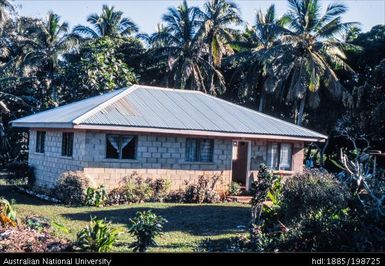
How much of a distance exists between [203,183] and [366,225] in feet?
34.8

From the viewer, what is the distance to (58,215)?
47.1 feet

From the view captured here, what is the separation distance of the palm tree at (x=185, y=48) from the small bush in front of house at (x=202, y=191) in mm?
17182

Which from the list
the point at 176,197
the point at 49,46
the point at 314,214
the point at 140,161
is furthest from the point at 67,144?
the point at 49,46

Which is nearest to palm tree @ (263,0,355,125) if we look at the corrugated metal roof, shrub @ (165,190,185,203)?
the corrugated metal roof

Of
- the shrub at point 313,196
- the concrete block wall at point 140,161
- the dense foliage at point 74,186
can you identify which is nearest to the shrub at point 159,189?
the concrete block wall at point 140,161

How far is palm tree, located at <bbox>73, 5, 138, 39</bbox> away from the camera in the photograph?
126ft

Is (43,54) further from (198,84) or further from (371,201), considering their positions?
(371,201)

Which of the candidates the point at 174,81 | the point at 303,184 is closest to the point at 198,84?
the point at 174,81

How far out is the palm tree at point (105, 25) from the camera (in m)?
38.3

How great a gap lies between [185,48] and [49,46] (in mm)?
9753

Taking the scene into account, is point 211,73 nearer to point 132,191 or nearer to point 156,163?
point 156,163

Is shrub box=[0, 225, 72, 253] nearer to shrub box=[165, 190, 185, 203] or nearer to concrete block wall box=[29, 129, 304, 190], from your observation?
concrete block wall box=[29, 129, 304, 190]

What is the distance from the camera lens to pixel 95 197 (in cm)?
1695

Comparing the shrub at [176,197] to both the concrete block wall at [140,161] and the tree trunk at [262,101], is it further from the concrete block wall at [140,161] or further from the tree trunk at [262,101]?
the tree trunk at [262,101]
